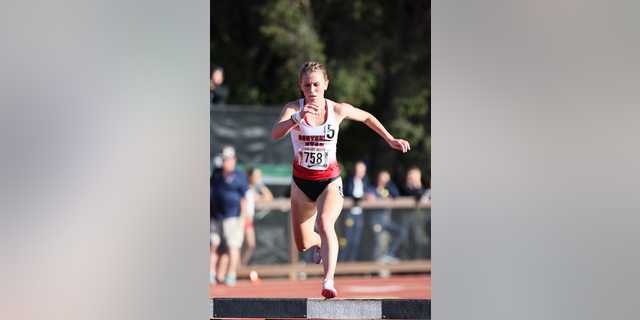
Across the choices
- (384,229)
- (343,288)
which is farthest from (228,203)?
(384,229)

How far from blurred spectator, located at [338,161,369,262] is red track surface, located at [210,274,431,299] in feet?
1.55

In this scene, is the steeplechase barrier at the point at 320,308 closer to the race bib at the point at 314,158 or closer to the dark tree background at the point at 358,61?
the race bib at the point at 314,158

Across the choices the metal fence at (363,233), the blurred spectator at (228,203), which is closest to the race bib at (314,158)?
the blurred spectator at (228,203)

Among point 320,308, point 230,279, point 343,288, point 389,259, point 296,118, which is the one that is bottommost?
point 343,288

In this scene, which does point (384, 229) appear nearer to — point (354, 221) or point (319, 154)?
point (354, 221)

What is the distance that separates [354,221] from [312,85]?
778 centimetres

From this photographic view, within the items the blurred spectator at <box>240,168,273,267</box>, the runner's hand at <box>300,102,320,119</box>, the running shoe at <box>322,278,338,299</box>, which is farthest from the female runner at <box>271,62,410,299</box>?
the blurred spectator at <box>240,168,273,267</box>

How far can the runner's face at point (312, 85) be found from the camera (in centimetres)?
423

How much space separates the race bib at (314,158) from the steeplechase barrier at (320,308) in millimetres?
864

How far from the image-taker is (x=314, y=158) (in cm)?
442
